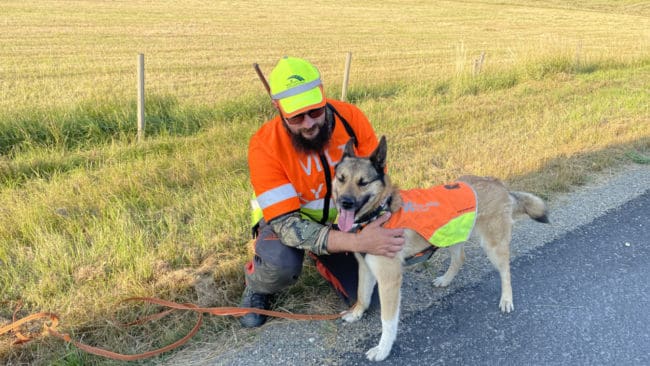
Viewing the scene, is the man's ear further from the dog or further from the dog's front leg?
the dog's front leg

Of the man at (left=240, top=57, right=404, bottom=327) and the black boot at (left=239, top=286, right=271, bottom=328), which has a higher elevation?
the man at (left=240, top=57, right=404, bottom=327)

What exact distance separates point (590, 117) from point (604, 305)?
6.31 m

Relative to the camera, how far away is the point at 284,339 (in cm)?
326

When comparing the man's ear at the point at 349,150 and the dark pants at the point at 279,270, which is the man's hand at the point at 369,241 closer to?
the dark pants at the point at 279,270

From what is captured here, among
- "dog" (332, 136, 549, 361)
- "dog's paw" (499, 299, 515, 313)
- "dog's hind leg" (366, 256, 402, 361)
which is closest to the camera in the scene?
"dog's hind leg" (366, 256, 402, 361)

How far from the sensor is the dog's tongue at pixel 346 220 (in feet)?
10.8

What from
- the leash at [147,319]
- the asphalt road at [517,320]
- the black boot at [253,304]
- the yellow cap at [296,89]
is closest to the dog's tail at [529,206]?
the asphalt road at [517,320]

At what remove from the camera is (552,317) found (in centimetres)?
348

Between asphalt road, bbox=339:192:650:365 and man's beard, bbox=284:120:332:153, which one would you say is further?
man's beard, bbox=284:120:332:153

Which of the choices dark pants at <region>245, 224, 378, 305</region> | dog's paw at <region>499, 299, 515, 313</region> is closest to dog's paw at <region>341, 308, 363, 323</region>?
dark pants at <region>245, 224, 378, 305</region>

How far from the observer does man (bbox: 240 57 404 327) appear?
10.5 feet

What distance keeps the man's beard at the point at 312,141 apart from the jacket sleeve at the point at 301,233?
1.71 ft

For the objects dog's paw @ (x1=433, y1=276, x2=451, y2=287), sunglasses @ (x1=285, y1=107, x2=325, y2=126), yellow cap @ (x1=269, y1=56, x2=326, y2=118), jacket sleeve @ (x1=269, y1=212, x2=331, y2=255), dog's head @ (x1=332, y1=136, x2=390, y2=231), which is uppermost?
yellow cap @ (x1=269, y1=56, x2=326, y2=118)

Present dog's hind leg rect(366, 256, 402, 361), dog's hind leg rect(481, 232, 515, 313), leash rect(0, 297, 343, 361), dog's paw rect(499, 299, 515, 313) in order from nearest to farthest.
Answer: leash rect(0, 297, 343, 361), dog's hind leg rect(366, 256, 402, 361), dog's paw rect(499, 299, 515, 313), dog's hind leg rect(481, 232, 515, 313)
